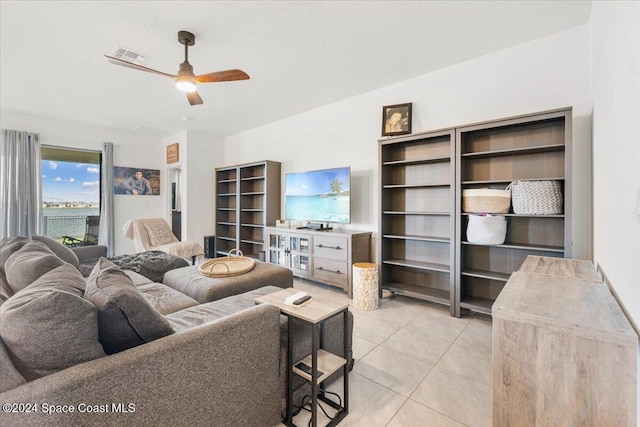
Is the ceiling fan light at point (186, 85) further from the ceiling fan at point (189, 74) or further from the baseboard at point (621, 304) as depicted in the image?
the baseboard at point (621, 304)

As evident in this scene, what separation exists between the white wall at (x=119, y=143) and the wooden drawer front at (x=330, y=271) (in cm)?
423

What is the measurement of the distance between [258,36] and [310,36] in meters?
0.47

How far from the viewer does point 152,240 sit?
4.51 metres

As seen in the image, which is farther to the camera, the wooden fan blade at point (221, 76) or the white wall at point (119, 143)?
the white wall at point (119, 143)

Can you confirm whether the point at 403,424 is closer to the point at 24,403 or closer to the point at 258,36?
the point at 24,403

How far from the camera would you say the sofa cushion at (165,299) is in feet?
6.29

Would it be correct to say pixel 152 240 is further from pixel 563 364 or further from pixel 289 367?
pixel 563 364

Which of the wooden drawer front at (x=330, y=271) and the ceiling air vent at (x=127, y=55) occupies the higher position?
the ceiling air vent at (x=127, y=55)

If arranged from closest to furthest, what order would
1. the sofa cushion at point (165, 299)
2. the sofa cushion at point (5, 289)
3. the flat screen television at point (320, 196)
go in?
the sofa cushion at point (5, 289) < the sofa cushion at point (165, 299) < the flat screen television at point (320, 196)

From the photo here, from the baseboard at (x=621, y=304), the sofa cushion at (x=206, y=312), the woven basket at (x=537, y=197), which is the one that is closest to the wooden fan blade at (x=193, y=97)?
the sofa cushion at (x=206, y=312)

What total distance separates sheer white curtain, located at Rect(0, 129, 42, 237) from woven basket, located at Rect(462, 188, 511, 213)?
21.0 feet

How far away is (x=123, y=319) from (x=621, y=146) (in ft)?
6.73

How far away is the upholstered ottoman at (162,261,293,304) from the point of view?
2262mm

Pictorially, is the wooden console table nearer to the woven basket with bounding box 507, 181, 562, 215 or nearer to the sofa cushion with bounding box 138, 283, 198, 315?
the woven basket with bounding box 507, 181, 562, 215
